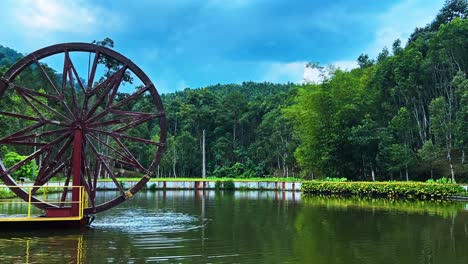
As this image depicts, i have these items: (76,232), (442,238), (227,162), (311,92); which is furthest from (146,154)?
(442,238)

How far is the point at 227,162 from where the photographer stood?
5925cm

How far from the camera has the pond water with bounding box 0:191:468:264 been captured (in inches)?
364

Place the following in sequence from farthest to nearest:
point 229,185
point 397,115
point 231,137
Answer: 1. point 231,137
2. point 229,185
3. point 397,115

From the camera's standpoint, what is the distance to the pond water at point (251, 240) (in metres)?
9.25

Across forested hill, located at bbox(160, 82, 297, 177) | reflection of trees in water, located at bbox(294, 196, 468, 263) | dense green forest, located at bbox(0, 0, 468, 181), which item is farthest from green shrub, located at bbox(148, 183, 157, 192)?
reflection of trees in water, located at bbox(294, 196, 468, 263)

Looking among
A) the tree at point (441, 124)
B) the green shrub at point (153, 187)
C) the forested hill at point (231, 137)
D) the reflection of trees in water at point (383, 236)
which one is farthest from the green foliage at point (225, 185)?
the reflection of trees in water at point (383, 236)

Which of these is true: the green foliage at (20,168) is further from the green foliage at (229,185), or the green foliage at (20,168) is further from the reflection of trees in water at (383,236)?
the reflection of trees in water at (383,236)

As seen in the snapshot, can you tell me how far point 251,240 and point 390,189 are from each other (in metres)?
19.2

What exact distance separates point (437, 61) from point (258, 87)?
62.1m

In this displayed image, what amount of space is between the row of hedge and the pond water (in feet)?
27.9

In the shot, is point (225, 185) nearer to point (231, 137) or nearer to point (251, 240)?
point (231, 137)

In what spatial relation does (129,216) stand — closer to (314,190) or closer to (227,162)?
(314,190)

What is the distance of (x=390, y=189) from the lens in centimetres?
2819

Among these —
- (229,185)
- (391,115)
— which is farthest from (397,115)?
(229,185)
